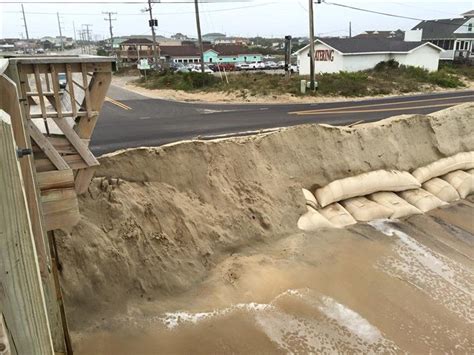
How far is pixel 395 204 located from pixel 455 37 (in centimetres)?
4360

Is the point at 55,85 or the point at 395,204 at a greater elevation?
the point at 55,85

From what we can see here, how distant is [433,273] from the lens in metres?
8.55

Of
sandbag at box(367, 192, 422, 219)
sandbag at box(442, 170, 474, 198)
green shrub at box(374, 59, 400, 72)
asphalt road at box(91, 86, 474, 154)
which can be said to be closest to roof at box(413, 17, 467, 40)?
green shrub at box(374, 59, 400, 72)

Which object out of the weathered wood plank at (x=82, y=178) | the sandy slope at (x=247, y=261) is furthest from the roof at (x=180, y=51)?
the weathered wood plank at (x=82, y=178)

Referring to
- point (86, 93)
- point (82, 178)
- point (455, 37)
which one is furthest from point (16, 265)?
point (455, 37)

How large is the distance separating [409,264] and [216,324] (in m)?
4.55

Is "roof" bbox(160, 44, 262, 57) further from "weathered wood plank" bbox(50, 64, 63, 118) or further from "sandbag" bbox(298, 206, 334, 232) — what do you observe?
"weathered wood plank" bbox(50, 64, 63, 118)

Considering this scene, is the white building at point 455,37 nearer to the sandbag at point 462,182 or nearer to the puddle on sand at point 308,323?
the sandbag at point 462,182

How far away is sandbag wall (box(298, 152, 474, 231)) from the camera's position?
10.2 meters

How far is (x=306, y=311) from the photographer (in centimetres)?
706

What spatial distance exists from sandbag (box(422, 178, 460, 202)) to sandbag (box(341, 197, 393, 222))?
7.77 ft

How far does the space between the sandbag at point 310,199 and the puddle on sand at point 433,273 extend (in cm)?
184

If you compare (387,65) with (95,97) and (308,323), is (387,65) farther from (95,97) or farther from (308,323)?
(95,97)

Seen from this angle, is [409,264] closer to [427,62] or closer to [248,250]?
[248,250]
